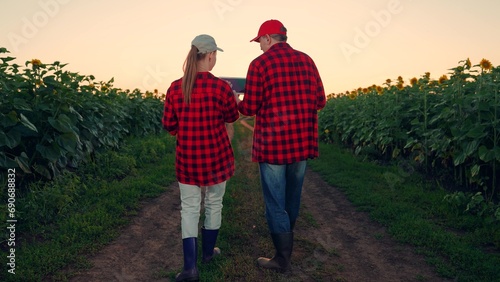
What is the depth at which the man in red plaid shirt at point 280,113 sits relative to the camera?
4.11 metres

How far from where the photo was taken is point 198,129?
401cm

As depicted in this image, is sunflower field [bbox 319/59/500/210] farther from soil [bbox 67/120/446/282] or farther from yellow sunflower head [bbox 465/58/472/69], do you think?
soil [bbox 67/120/446/282]

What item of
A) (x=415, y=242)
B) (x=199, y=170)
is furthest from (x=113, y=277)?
(x=415, y=242)

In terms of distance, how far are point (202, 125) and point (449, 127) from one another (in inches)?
207

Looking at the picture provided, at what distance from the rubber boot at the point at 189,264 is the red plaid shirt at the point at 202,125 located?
584 millimetres

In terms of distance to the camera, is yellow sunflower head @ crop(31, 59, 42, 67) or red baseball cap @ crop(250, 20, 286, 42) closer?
red baseball cap @ crop(250, 20, 286, 42)

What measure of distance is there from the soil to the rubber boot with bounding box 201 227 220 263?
346 millimetres

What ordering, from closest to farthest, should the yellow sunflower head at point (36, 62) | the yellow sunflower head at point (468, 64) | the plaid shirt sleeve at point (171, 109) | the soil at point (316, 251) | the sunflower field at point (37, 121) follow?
the plaid shirt sleeve at point (171, 109), the soil at point (316, 251), the sunflower field at point (37, 121), the yellow sunflower head at point (36, 62), the yellow sunflower head at point (468, 64)

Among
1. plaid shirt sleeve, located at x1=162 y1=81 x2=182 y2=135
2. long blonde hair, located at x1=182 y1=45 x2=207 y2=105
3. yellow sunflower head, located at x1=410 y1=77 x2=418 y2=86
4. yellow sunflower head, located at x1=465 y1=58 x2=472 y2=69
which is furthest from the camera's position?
yellow sunflower head, located at x1=410 y1=77 x2=418 y2=86

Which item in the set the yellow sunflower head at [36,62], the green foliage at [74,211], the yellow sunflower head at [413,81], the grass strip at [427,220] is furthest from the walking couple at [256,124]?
the yellow sunflower head at [413,81]

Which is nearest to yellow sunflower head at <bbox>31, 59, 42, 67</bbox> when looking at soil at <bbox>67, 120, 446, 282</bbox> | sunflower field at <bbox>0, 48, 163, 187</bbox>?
sunflower field at <bbox>0, 48, 163, 187</bbox>

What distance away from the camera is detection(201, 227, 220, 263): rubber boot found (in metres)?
4.42

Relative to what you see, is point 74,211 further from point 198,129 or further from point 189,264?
point 198,129

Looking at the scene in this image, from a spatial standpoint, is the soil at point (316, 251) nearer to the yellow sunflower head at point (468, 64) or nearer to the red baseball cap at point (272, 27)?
the red baseball cap at point (272, 27)
